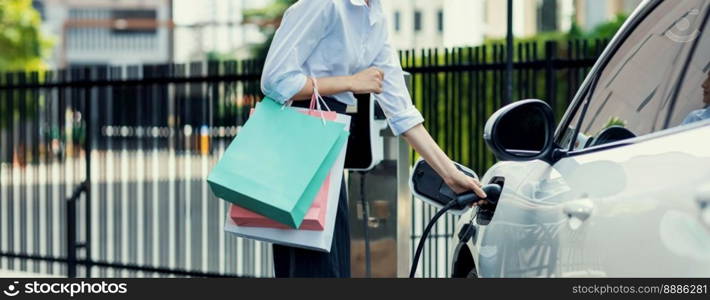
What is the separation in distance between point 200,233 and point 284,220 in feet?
20.3

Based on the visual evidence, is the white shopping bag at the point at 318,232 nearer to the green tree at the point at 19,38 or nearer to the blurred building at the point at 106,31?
the green tree at the point at 19,38

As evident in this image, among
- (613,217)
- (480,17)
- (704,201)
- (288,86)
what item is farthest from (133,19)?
(704,201)

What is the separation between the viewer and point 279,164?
3416 mm

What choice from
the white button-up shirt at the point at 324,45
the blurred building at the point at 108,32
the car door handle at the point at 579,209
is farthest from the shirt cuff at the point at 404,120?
the blurred building at the point at 108,32

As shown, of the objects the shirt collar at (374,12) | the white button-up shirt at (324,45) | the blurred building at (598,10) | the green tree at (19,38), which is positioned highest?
the blurred building at (598,10)

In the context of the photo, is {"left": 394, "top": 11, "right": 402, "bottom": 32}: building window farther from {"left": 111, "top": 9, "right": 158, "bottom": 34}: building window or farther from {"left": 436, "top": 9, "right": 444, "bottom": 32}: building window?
{"left": 111, "top": 9, "right": 158, "bottom": 34}: building window

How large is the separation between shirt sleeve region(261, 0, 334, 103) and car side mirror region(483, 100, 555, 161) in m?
0.54

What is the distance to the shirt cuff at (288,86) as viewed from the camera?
3502 mm

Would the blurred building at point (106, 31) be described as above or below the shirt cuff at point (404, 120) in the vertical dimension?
above

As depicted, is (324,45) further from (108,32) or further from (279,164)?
(108,32)

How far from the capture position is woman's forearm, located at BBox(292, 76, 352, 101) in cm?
353

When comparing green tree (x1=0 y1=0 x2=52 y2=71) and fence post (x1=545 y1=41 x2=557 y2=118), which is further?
green tree (x1=0 y1=0 x2=52 y2=71)

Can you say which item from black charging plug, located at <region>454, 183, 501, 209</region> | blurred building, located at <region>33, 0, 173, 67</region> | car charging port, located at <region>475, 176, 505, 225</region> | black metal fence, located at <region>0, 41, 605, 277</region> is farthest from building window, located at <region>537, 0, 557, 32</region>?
black charging plug, located at <region>454, 183, 501, 209</region>
